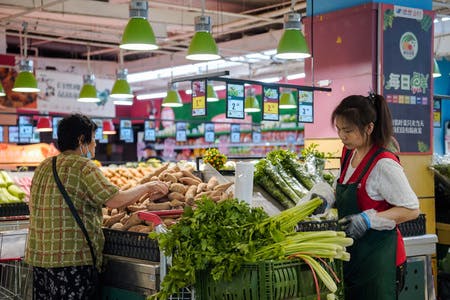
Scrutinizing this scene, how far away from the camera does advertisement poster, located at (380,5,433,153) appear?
24.4 feet

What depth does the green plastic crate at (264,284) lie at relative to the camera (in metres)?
2.74

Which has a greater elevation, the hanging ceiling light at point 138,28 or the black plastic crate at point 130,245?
the hanging ceiling light at point 138,28

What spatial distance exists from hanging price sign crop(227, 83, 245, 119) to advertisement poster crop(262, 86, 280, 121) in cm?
48

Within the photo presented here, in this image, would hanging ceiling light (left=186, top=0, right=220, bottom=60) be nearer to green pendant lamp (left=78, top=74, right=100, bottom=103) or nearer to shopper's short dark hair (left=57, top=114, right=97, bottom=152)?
shopper's short dark hair (left=57, top=114, right=97, bottom=152)

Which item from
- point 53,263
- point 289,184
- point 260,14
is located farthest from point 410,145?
point 260,14

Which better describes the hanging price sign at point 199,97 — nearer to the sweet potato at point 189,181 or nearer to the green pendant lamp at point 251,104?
the sweet potato at point 189,181

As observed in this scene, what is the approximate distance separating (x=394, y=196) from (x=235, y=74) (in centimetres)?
1577

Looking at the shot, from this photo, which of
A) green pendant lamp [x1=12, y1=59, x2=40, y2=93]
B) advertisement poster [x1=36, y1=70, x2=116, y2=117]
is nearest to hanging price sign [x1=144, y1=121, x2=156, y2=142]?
advertisement poster [x1=36, y1=70, x2=116, y2=117]

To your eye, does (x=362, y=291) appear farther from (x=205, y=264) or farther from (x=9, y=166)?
(x=9, y=166)

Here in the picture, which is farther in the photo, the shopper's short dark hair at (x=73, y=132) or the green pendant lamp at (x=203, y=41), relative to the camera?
the green pendant lamp at (x=203, y=41)

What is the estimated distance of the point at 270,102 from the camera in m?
8.04

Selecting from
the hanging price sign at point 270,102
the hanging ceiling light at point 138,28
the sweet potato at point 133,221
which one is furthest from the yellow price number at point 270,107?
the sweet potato at point 133,221

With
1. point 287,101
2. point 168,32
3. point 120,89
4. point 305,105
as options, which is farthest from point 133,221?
point 168,32

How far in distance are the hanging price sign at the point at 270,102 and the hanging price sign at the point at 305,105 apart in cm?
34
